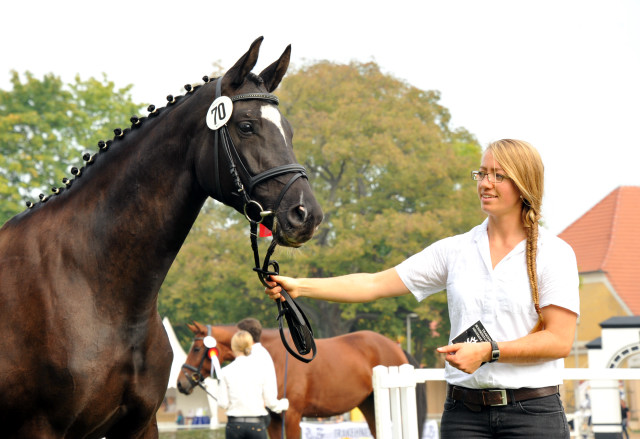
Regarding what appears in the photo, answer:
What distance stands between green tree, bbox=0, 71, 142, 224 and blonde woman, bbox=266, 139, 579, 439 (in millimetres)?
30178

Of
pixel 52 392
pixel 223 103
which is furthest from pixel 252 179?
pixel 52 392

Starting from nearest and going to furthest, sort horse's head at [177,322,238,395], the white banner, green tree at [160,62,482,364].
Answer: horse's head at [177,322,238,395] < the white banner < green tree at [160,62,482,364]

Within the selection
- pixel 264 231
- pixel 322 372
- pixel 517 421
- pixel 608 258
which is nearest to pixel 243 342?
pixel 322 372

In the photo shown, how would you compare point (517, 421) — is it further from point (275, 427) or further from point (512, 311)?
point (275, 427)

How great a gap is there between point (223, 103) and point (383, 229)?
2742 cm

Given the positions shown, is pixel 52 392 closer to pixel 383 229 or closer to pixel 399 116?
pixel 383 229

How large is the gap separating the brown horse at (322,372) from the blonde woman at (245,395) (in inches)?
70.6

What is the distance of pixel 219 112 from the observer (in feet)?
11.6

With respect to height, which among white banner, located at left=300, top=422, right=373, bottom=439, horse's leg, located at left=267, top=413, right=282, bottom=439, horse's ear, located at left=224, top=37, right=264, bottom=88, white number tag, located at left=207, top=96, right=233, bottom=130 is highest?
horse's ear, located at left=224, top=37, right=264, bottom=88

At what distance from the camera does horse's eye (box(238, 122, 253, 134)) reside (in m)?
3.51

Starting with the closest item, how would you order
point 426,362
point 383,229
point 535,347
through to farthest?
point 535,347 → point 383,229 → point 426,362

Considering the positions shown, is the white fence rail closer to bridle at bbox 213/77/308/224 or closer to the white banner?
bridle at bbox 213/77/308/224

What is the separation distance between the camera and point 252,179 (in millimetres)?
3424

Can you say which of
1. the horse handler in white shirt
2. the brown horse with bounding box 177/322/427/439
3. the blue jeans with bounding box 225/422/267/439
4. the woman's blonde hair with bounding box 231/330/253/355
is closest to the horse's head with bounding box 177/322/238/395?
the brown horse with bounding box 177/322/427/439
